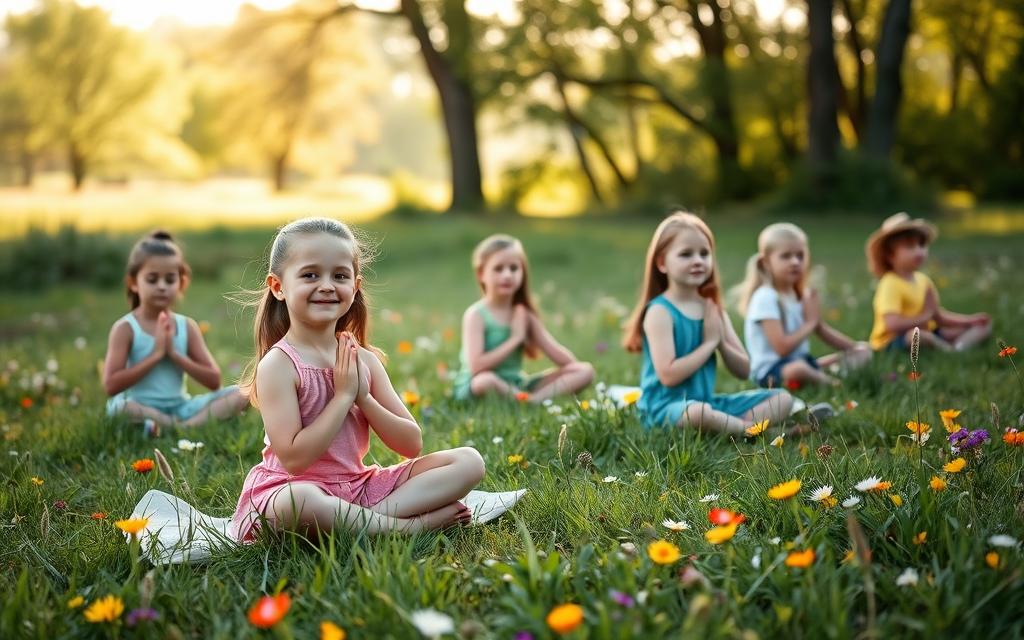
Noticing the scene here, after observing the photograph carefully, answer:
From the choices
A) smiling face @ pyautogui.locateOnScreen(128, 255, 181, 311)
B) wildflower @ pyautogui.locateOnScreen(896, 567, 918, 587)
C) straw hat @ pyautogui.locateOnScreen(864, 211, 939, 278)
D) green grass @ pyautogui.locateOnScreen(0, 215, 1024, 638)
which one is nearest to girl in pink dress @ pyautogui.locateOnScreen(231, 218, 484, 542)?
green grass @ pyautogui.locateOnScreen(0, 215, 1024, 638)

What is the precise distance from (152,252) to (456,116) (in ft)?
58.5

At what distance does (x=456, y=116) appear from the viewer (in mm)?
21750

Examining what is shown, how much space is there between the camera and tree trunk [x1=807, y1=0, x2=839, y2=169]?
18.2m

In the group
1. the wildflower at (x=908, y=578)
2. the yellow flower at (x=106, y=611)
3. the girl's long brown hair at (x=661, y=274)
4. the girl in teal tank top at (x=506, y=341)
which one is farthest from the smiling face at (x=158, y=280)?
the wildflower at (x=908, y=578)

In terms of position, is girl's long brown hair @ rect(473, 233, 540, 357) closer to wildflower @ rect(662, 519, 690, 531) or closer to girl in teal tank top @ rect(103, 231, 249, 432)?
girl in teal tank top @ rect(103, 231, 249, 432)

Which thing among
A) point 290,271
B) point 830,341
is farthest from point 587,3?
point 290,271

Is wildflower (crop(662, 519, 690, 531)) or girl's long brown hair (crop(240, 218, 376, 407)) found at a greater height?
girl's long brown hair (crop(240, 218, 376, 407))

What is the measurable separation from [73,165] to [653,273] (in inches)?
1620

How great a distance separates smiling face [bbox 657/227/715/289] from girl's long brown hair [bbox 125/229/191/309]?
260 centimetres

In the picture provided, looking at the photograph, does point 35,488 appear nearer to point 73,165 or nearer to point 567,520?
point 567,520

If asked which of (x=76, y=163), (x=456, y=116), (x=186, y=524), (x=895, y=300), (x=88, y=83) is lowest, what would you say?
(x=186, y=524)

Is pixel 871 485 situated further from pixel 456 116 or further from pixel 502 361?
pixel 456 116

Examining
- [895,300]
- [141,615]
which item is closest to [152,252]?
[141,615]

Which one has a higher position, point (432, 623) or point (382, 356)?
point (382, 356)
